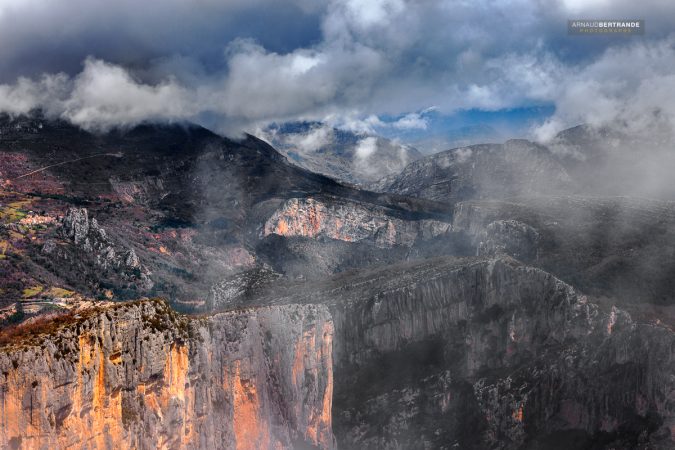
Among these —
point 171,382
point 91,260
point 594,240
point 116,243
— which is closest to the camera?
point 171,382

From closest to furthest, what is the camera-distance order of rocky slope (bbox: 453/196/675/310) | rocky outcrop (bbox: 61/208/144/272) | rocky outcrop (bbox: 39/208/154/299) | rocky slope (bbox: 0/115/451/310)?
rocky slope (bbox: 453/196/675/310) < rocky outcrop (bbox: 39/208/154/299) < rocky slope (bbox: 0/115/451/310) < rocky outcrop (bbox: 61/208/144/272)

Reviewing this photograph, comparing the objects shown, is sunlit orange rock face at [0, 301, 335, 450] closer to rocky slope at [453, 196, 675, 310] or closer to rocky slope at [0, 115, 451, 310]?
rocky slope at [453, 196, 675, 310]

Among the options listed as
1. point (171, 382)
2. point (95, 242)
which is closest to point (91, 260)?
point (95, 242)

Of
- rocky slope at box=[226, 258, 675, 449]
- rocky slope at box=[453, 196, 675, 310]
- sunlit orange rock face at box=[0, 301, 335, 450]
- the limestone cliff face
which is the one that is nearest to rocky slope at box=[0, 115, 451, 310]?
rocky slope at box=[453, 196, 675, 310]

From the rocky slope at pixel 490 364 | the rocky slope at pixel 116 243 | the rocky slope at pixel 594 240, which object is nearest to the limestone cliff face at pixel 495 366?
the rocky slope at pixel 490 364

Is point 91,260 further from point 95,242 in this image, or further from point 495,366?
point 495,366
